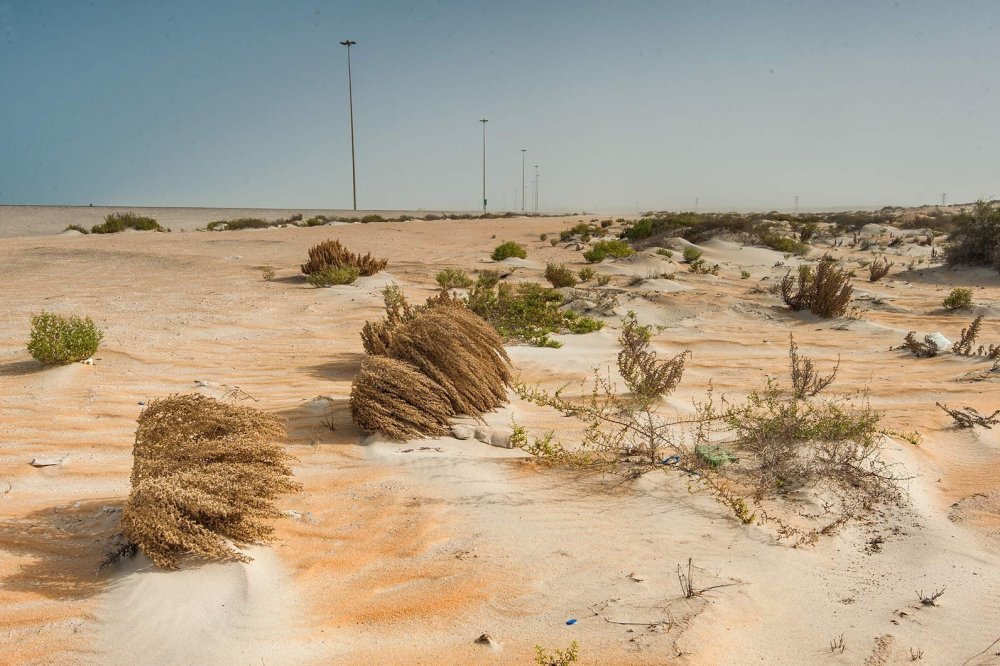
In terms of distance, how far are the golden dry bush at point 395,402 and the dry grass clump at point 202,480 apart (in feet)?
3.08

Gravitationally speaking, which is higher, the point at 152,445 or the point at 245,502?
the point at 152,445

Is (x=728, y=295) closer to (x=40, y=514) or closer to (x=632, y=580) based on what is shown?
(x=632, y=580)

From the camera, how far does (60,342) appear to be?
5.81 meters

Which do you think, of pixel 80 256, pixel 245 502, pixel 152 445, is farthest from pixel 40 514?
pixel 80 256

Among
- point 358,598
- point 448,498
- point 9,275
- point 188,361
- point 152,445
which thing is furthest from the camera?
point 9,275

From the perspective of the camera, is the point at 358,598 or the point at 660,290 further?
the point at 660,290

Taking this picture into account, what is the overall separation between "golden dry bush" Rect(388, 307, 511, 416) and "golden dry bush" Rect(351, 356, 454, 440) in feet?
0.54

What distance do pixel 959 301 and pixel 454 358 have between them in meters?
9.18

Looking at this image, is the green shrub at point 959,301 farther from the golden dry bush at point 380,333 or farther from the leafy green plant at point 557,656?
the leafy green plant at point 557,656

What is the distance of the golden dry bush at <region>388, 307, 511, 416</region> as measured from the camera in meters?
4.81

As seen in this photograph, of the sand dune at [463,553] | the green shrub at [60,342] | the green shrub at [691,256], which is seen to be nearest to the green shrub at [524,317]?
the sand dune at [463,553]

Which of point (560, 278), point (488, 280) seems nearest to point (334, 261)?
point (488, 280)

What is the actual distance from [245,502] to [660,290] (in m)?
9.39

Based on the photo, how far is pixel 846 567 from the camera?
2965 mm
